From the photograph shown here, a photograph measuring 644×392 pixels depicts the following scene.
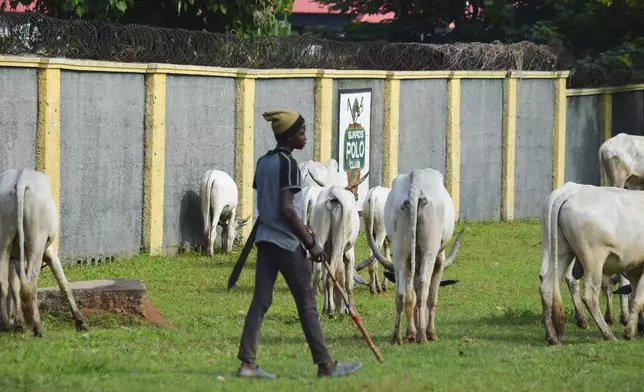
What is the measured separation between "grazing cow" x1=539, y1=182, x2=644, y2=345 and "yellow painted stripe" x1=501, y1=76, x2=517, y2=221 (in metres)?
14.8

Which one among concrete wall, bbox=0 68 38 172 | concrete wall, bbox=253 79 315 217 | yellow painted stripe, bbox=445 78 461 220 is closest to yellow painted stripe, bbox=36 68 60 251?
concrete wall, bbox=0 68 38 172

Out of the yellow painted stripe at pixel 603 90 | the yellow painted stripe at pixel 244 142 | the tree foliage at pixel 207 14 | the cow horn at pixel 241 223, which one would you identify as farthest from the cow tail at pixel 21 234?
the yellow painted stripe at pixel 603 90

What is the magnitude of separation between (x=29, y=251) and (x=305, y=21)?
42578mm

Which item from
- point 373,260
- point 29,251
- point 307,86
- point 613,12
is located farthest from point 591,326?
point 613,12

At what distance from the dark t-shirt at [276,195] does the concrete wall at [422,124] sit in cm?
1537

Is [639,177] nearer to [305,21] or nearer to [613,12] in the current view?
[613,12]

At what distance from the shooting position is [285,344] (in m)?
12.9

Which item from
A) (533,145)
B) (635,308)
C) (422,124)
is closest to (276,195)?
(635,308)

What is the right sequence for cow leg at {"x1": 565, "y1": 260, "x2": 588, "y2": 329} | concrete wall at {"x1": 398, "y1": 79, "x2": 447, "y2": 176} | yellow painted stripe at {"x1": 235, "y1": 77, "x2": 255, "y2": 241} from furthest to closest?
concrete wall at {"x1": 398, "y1": 79, "x2": 447, "y2": 176}, yellow painted stripe at {"x1": 235, "y1": 77, "x2": 255, "y2": 241}, cow leg at {"x1": 565, "y1": 260, "x2": 588, "y2": 329}

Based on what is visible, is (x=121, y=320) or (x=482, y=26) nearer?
(x=121, y=320)

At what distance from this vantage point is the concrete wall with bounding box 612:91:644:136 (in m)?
31.6

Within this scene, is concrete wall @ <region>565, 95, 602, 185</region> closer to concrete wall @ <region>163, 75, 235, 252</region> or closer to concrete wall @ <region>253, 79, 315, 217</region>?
concrete wall @ <region>253, 79, 315, 217</region>

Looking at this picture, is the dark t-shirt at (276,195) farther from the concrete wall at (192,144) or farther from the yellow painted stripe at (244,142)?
the yellow painted stripe at (244,142)

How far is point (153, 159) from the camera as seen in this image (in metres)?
20.4
